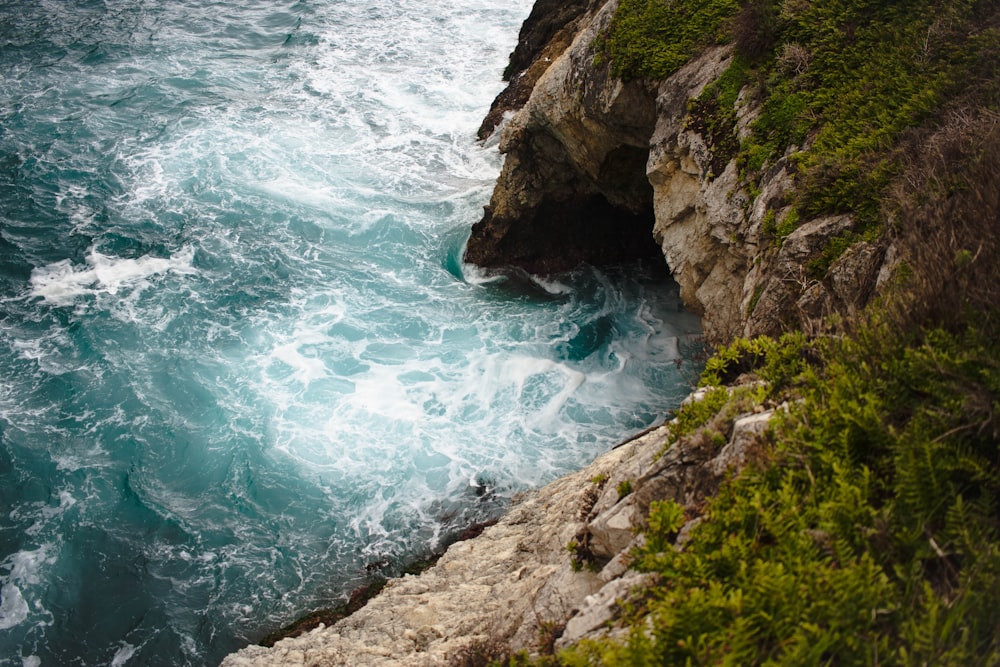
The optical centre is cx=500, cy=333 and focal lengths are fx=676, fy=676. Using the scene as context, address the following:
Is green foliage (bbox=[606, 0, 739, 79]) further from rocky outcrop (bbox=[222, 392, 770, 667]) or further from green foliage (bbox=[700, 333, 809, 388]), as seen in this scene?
rocky outcrop (bbox=[222, 392, 770, 667])

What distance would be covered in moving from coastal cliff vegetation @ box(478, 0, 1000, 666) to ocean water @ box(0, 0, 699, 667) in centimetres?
358

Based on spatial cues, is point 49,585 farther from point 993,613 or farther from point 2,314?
point 993,613

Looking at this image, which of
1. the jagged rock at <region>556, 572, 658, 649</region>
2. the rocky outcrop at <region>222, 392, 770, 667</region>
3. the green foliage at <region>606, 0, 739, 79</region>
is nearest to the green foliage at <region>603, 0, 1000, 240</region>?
the green foliage at <region>606, 0, 739, 79</region>

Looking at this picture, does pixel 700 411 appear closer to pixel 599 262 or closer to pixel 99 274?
pixel 599 262

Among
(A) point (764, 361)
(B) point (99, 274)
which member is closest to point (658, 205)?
(A) point (764, 361)

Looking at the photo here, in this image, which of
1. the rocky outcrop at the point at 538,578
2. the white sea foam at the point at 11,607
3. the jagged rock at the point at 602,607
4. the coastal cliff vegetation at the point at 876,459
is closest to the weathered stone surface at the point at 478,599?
the rocky outcrop at the point at 538,578

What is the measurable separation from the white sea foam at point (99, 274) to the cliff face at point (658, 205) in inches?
336

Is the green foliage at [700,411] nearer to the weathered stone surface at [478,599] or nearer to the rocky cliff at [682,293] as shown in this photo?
the rocky cliff at [682,293]

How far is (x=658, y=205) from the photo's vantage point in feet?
43.8

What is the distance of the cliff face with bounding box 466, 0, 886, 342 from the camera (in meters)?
8.89

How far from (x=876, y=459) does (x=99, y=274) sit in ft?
64.1

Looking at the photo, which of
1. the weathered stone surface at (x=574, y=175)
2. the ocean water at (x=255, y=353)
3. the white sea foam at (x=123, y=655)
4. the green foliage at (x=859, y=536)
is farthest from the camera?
the weathered stone surface at (x=574, y=175)

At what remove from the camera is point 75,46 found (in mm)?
29406

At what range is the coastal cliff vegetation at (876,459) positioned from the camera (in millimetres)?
4238
